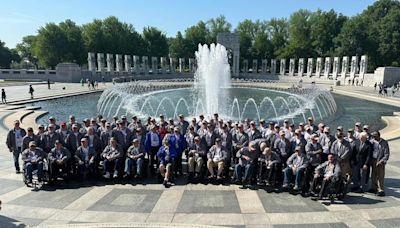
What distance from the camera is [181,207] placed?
8477 mm

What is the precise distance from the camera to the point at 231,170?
1122cm

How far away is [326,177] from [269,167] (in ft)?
5.21

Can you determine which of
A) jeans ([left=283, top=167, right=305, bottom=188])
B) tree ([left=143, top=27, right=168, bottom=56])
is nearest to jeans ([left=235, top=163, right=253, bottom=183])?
jeans ([left=283, top=167, right=305, bottom=188])

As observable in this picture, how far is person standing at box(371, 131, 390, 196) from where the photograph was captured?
924 cm

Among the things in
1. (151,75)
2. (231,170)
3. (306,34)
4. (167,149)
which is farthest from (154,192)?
(306,34)

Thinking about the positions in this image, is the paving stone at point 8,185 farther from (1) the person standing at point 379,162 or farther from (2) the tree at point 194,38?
(2) the tree at point 194,38

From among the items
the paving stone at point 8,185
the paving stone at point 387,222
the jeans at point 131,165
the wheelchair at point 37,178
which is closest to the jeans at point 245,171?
the jeans at point 131,165

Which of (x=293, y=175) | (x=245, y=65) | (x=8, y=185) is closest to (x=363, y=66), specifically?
(x=245, y=65)

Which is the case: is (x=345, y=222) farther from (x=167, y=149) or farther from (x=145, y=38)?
(x=145, y=38)

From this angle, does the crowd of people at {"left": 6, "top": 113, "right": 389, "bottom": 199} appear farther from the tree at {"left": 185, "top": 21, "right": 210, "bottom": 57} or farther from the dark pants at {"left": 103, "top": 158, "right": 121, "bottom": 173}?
the tree at {"left": 185, "top": 21, "right": 210, "bottom": 57}

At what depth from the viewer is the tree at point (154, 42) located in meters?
94.2

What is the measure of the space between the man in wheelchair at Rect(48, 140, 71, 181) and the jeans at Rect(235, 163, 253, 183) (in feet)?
16.6

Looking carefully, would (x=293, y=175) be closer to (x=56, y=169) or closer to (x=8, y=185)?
(x=56, y=169)

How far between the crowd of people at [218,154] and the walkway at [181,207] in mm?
493
